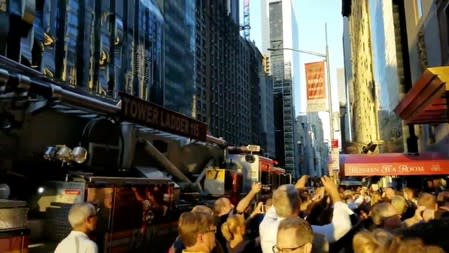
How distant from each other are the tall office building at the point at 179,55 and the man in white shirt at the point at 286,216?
48385 millimetres

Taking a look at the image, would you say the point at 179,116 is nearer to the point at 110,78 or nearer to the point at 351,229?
the point at 351,229

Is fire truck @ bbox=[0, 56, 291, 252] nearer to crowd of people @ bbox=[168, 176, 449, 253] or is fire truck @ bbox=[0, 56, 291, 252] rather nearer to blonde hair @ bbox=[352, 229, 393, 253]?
crowd of people @ bbox=[168, 176, 449, 253]

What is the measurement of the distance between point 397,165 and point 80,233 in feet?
42.0

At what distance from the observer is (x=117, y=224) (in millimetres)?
7934

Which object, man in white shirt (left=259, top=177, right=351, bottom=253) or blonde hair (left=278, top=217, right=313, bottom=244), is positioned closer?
blonde hair (left=278, top=217, right=313, bottom=244)

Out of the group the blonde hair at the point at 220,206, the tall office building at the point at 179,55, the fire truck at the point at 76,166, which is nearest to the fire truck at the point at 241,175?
the fire truck at the point at 76,166

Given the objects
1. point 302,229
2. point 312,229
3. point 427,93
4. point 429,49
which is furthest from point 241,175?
point 302,229

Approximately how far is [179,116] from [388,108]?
2243 centimetres

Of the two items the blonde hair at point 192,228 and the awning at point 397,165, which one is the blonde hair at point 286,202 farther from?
the awning at point 397,165

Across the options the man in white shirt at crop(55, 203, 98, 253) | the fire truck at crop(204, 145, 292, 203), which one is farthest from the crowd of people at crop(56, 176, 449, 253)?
the fire truck at crop(204, 145, 292, 203)

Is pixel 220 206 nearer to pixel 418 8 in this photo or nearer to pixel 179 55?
pixel 418 8

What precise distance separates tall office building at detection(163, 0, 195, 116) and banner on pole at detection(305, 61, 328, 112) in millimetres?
33409

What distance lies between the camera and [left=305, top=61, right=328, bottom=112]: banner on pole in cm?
1930

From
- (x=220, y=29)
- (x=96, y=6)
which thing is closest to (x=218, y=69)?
(x=220, y=29)
